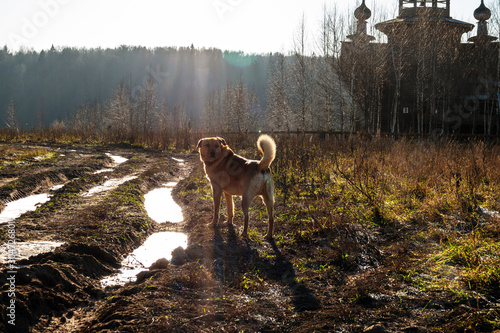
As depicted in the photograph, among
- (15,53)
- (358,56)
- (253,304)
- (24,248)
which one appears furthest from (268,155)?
(15,53)

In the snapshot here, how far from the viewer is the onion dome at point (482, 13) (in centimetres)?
3381

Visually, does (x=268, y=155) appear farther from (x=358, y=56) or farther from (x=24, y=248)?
(x=358, y=56)

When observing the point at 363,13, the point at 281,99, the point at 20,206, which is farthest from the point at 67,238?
the point at 281,99

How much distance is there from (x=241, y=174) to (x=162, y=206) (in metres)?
3.61

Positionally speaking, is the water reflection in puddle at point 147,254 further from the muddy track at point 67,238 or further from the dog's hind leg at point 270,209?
the dog's hind leg at point 270,209

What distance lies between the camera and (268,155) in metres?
5.61

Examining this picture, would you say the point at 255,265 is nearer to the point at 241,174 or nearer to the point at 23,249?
the point at 241,174

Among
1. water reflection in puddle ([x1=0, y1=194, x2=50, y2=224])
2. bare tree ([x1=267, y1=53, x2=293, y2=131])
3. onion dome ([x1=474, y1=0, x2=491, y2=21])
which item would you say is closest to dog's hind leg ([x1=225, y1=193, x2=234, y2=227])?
water reflection in puddle ([x1=0, y1=194, x2=50, y2=224])

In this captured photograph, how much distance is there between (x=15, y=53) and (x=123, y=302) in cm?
16955

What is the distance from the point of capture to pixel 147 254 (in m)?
5.49

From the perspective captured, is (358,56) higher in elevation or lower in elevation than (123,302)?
higher

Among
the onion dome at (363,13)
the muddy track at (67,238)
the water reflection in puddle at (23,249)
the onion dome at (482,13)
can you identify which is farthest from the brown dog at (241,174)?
the onion dome at (482,13)

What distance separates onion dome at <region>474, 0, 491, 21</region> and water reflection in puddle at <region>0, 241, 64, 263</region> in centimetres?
4057

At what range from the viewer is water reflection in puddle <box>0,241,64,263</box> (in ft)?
14.5
